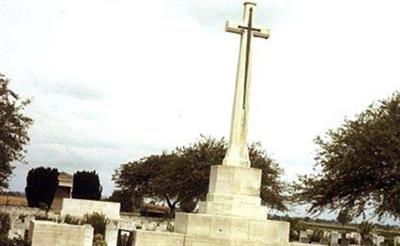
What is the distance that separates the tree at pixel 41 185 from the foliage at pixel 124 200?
1493 centimetres

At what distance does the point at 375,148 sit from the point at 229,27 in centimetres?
1213

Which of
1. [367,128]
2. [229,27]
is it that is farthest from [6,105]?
[229,27]

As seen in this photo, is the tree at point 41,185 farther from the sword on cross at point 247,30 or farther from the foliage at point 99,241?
the sword on cross at point 247,30

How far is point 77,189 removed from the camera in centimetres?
5091

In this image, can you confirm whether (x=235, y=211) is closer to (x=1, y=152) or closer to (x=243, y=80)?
(x=243, y=80)

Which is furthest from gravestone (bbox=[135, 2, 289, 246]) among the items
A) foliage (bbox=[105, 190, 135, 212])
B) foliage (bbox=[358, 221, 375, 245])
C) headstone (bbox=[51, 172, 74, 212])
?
foliage (bbox=[105, 190, 135, 212])

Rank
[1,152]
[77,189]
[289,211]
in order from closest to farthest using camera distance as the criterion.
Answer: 1. [1,152]
2. [289,211]
3. [77,189]

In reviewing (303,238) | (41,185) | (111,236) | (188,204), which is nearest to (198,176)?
(188,204)

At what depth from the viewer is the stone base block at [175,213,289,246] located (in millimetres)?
12762

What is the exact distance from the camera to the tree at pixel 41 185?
49000 millimetres

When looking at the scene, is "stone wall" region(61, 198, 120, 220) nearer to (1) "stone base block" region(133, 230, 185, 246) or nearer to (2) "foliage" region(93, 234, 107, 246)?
(2) "foliage" region(93, 234, 107, 246)

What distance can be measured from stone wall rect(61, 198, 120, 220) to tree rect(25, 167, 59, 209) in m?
16.1

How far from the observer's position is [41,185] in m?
49.2

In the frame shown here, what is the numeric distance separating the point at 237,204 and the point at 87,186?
38.7 meters
